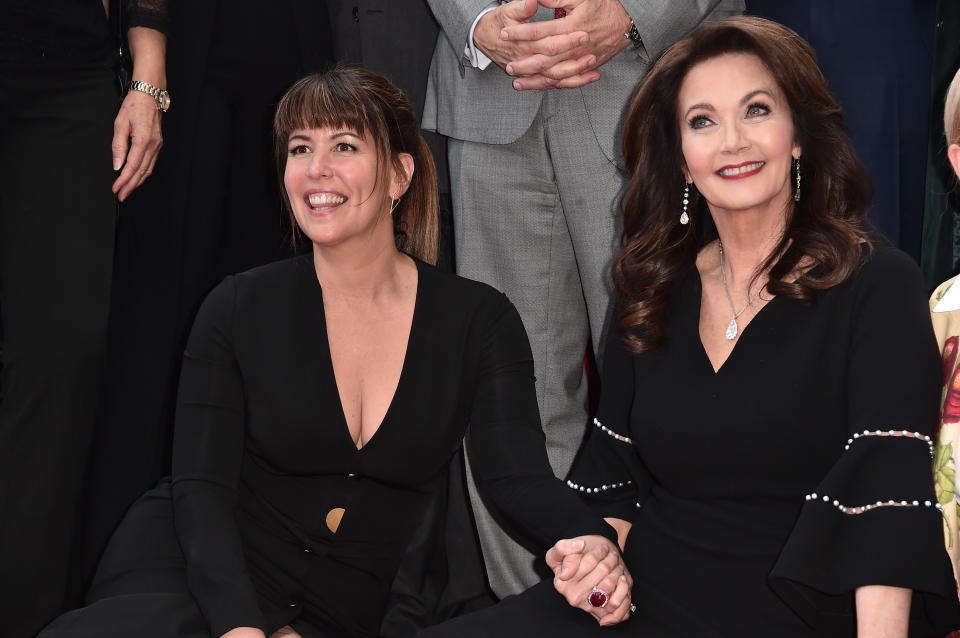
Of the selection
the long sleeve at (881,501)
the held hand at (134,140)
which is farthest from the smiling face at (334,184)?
the long sleeve at (881,501)

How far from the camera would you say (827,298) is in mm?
1844

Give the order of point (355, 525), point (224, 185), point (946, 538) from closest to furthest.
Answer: point (946, 538) → point (355, 525) → point (224, 185)

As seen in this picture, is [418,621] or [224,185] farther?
[224,185]

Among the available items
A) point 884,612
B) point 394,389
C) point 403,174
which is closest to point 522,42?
point 403,174

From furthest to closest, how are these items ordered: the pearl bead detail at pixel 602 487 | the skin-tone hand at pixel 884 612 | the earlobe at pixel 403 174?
the earlobe at pixel 403 174, the pearl bead detail at pixel 602 487, the skin-tone hand at pixel 884 612

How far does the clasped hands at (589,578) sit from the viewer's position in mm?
1834

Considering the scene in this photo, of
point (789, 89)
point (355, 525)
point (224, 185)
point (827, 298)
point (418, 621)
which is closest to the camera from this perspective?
point (827, 298)

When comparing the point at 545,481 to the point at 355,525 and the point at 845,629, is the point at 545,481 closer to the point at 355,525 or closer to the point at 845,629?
the point at 355,525

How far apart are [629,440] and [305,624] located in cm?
68

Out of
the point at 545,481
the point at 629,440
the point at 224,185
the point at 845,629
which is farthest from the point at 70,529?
the point at 845,629

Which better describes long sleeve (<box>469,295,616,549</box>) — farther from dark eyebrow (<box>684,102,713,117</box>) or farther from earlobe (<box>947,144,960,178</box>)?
earlobe (<box>947,144,960,178</box>)

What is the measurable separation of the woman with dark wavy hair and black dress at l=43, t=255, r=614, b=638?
0.19 m

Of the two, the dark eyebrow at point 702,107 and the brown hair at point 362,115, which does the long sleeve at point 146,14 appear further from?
the dark eyebrow at point 702,107

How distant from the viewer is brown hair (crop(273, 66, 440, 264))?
2268 mm
